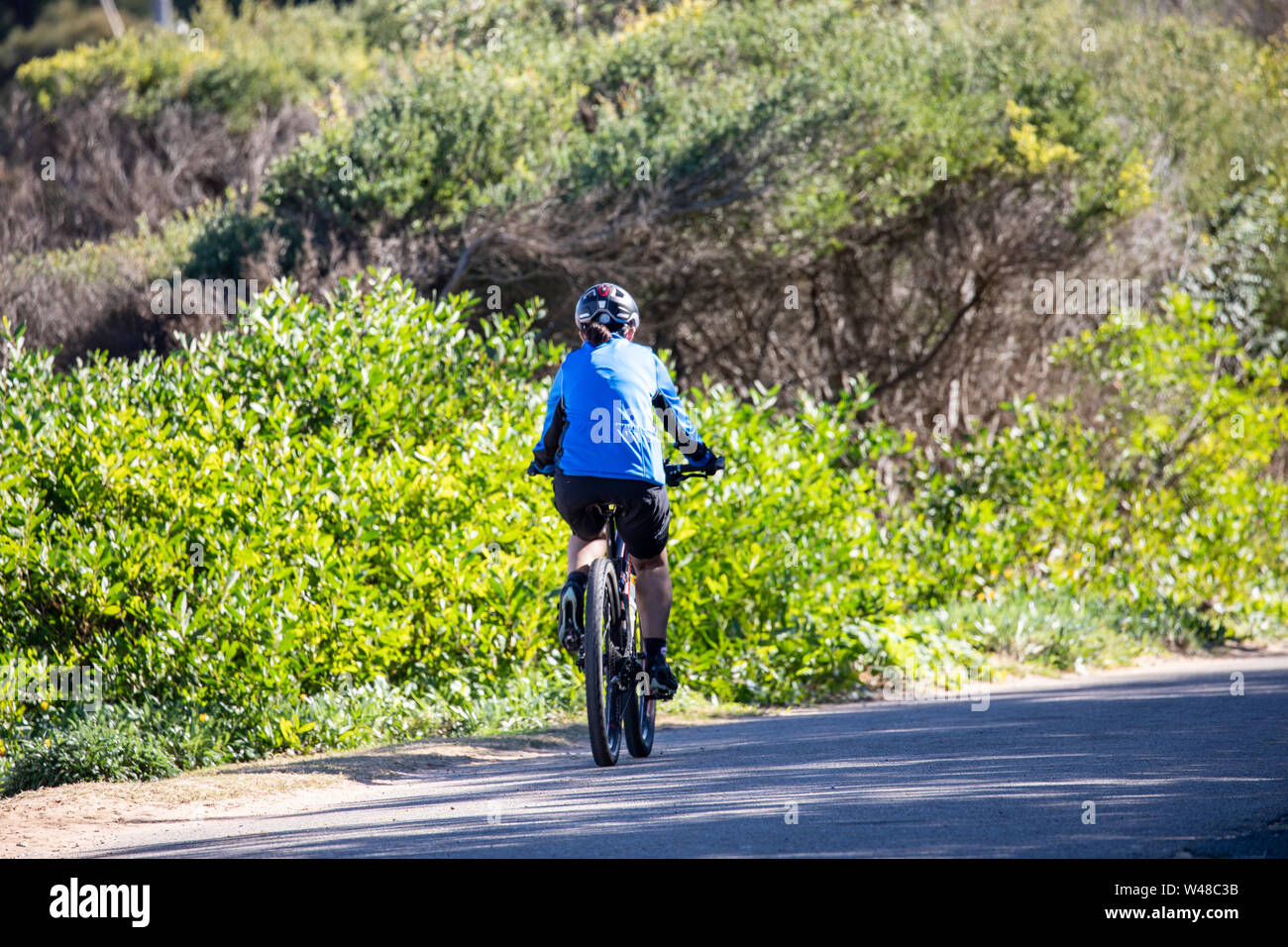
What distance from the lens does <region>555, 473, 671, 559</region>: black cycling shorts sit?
21.7 ft

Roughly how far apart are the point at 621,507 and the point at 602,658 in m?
0.71

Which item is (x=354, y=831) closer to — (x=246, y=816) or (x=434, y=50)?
(x=246, y=816)

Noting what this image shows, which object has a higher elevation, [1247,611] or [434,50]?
[434,50]

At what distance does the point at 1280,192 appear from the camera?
1947 centimetres

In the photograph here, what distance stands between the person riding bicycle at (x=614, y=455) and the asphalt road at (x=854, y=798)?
765mm

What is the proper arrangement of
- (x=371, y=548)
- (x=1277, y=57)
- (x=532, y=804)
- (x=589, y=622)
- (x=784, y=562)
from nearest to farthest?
(x=532, y=804) → (x=589, y=622) → (x=371, y=548) → (x=784, y=562) → (x=1277, y=57)

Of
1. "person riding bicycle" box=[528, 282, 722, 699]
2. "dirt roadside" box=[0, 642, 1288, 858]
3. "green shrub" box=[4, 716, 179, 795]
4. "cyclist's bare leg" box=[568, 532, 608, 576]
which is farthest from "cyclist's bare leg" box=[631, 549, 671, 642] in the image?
"green shrub" box=[4, 716, 179, 795]

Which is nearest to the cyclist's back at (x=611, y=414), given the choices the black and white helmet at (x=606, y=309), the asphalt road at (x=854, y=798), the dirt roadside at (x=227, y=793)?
the black and white helmet at (x=606, y=309)

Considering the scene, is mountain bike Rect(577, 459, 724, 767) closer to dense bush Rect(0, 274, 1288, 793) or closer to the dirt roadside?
the dirt roadside

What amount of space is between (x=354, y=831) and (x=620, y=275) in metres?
10.2

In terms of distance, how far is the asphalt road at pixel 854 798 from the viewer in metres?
4.83

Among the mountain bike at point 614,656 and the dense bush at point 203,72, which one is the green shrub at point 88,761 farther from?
the dense bush at point 203,72

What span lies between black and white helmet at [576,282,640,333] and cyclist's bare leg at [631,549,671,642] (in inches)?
43.6

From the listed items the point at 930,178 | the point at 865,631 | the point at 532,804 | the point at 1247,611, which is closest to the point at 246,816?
the point at 532,804
